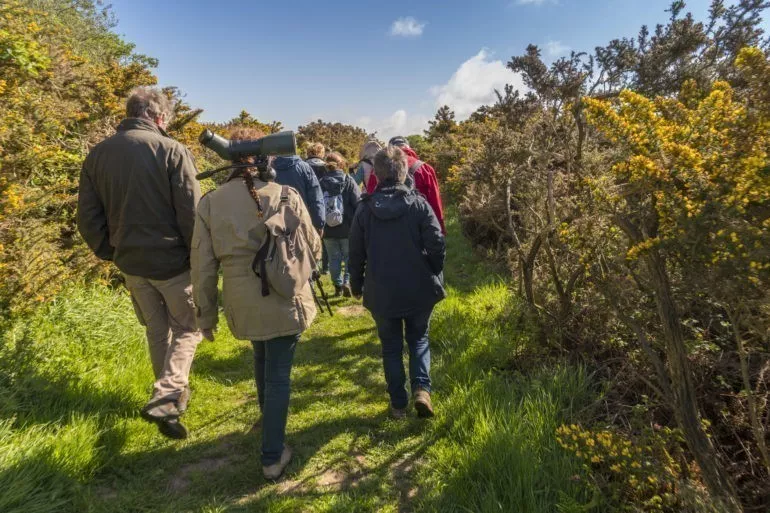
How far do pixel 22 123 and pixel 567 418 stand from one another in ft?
17.7

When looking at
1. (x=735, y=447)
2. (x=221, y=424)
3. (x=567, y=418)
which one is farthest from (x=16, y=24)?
(x=735, y=447)

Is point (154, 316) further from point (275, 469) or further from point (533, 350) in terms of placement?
point (533, 350)

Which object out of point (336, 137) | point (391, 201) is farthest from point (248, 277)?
point (336, 137)

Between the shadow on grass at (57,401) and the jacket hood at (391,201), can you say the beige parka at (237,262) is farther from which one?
the shadow on grass at (57,401)

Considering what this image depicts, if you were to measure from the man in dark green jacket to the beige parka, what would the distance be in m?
0.56

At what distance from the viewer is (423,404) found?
9.71 feet

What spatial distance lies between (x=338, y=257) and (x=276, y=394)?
3.45m

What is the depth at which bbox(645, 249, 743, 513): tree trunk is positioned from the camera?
6.05 feet

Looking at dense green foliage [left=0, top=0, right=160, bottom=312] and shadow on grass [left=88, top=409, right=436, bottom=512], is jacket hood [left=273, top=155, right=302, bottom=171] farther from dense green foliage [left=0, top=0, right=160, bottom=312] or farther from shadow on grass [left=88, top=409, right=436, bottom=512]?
shadow on grass [left=88, top=409, right=436, bottom=512]

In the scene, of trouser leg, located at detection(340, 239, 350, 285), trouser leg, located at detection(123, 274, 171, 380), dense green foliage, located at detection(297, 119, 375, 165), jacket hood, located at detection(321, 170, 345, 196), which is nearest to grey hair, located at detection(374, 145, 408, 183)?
trouser leg, located at detection(123, 274, 171, 380)

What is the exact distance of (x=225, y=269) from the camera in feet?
7.81

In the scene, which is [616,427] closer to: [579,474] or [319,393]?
[579,474]

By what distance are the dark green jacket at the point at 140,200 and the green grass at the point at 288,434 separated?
1.06 metres

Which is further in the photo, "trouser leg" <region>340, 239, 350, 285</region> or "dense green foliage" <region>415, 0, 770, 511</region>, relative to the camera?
"trouser leg" <region>340, 239, 350, 285</region>
